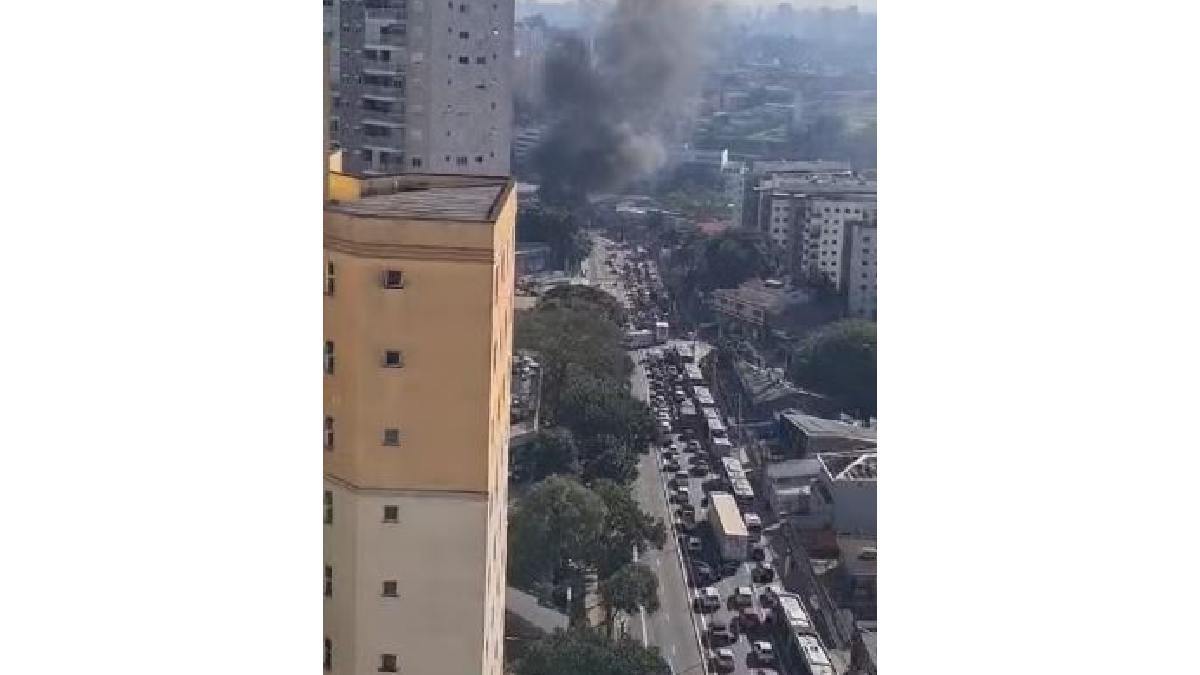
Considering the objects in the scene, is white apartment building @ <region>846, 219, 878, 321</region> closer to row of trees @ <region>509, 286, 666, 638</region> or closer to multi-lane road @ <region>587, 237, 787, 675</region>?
multi-lane road @ <region>587, 237, 787, 675</region>

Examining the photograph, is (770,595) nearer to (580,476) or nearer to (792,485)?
(792,485)

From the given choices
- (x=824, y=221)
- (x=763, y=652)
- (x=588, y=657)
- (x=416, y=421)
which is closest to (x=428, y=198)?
(x=416, y=421)

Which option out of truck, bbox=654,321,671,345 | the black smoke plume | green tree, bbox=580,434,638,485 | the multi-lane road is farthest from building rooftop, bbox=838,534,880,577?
the black smoke plume

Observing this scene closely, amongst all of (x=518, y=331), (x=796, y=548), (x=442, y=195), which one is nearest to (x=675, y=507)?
(x=796, y=548)

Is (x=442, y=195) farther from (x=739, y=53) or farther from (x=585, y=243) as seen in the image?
(x=739, y=53)

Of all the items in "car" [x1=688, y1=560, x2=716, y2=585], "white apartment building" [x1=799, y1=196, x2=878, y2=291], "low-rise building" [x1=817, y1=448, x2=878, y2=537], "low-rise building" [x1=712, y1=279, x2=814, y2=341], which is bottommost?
"car" [x1=688, y1=560, x2=716, y2=585]

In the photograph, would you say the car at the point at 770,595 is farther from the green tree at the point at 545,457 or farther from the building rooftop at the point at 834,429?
the green tree at the point at 545,457
